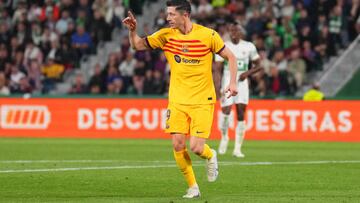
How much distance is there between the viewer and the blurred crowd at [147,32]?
32875mm

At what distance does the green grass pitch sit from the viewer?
541 inches

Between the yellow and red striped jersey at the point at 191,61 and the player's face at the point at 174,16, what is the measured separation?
0.23m

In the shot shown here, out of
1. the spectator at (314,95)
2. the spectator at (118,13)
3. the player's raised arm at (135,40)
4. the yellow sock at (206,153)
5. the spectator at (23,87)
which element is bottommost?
the spectator at (23,87)

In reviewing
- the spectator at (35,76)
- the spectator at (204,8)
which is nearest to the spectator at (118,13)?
the spectator at (204,8)

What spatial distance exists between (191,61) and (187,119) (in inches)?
28.8

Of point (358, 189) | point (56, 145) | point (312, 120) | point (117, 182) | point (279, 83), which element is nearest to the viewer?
point (358, 189)

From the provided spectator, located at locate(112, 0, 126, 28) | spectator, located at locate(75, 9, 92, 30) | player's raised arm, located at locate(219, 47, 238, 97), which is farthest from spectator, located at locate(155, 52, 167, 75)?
player's raised arm, located at locate(219, 47, 238, 97)

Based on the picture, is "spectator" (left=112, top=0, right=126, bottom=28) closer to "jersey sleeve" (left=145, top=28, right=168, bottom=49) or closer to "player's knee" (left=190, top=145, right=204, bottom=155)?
"jersey sleeve" (left=145, top=28, right=168, bottom=49)

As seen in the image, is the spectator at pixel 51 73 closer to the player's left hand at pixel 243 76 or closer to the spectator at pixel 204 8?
the spectator at pixel 204 8

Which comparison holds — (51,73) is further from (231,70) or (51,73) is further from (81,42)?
(231,70)

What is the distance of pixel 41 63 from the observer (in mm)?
35438

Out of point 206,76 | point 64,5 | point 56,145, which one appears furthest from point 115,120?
point 206,76

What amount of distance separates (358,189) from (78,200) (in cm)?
396

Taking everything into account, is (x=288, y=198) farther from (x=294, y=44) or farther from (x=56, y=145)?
(x=294, y=44)
